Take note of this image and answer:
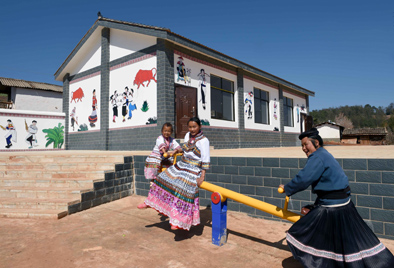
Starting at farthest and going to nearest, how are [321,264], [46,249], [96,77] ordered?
1. [96,77]
2. [46,249]
3. [321,264]

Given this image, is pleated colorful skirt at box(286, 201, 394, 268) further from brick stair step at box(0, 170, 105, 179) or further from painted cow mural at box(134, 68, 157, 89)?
painted cow mural at box(134, 68, 157, 89)

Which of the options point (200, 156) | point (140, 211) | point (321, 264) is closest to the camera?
point (321, 264)

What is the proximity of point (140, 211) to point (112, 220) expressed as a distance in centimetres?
76

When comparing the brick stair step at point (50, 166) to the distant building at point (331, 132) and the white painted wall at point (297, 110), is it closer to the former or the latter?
the white painted wall at point (297, 110)

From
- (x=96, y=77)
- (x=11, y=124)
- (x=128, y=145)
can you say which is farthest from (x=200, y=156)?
(x=11, y=124)

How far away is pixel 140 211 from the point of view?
5520 millimetres

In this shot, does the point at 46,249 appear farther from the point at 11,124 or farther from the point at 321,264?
the point at 11,124

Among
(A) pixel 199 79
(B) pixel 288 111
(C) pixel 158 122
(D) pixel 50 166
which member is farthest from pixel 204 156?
(B) pixel 288 111

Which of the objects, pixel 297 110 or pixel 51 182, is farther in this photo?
pixel 297 110

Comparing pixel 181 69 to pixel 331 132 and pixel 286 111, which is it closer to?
pixel 286 111

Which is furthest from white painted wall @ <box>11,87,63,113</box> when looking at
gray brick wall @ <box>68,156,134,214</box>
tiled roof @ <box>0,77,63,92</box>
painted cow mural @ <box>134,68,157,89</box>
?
gray brick wall @ <box>68,156,134,214</box>

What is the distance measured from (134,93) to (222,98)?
4.75 meters

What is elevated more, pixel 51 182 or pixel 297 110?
pixel 297 110

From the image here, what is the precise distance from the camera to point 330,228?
2.60m
